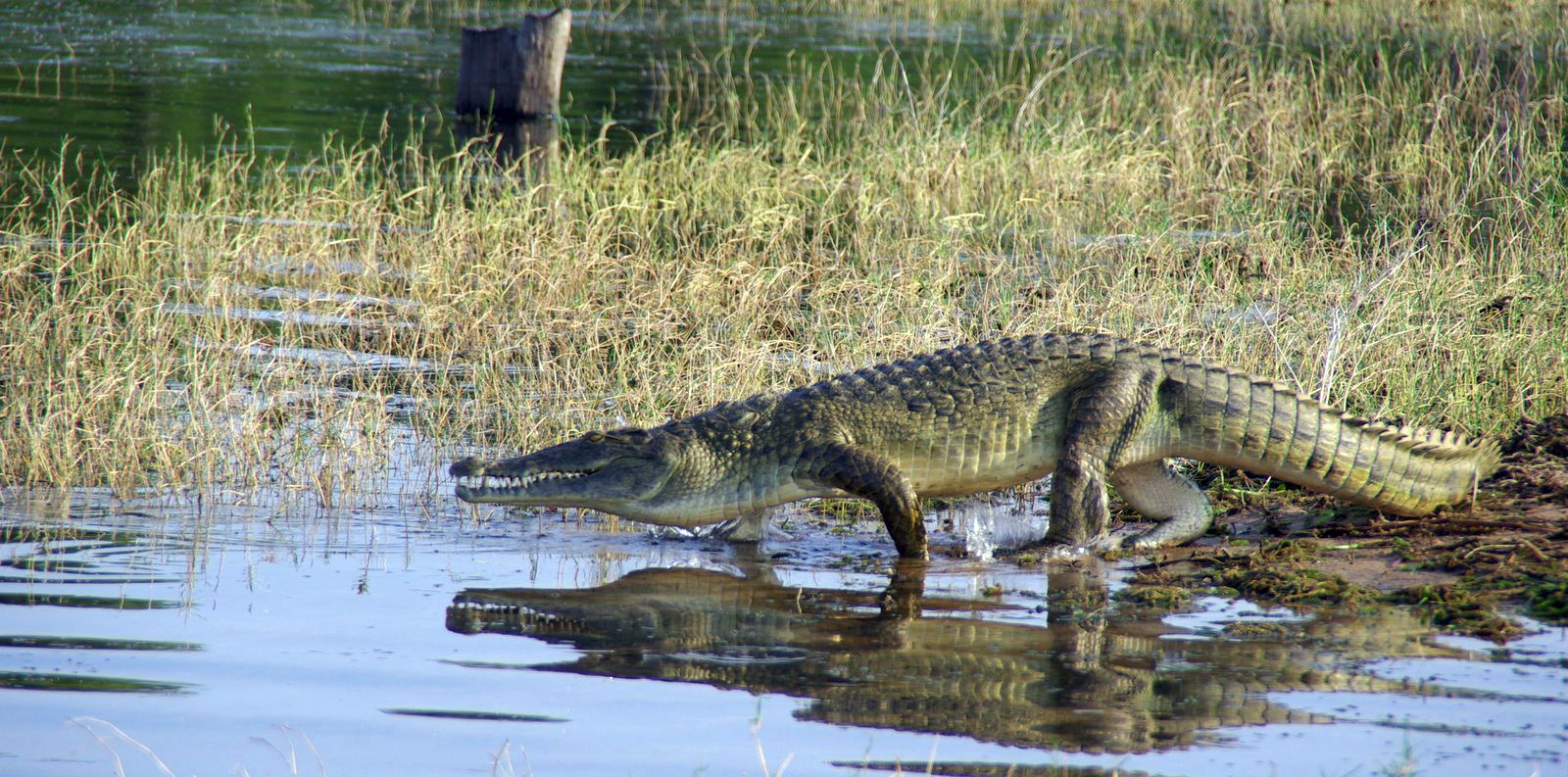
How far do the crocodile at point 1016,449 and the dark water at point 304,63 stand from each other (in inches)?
254

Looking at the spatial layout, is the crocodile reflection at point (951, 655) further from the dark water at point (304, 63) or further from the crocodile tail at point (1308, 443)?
the dark water at point (304, 63)

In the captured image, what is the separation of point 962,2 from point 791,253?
15944mm

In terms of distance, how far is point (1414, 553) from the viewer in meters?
Answer: 5.35

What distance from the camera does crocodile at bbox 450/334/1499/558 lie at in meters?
5.61

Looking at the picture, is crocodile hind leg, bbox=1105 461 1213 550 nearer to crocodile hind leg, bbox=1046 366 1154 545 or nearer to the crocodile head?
crocodile hind leg, bbox=1046 366 1154 545

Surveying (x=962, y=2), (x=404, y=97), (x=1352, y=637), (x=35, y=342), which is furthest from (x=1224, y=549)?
(x=962, y=2)

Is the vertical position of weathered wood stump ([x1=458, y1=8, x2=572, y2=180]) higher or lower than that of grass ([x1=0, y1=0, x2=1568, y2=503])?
higher

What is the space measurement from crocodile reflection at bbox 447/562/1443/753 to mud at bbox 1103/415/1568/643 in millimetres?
217

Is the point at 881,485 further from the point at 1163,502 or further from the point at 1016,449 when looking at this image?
the point at 1163,502

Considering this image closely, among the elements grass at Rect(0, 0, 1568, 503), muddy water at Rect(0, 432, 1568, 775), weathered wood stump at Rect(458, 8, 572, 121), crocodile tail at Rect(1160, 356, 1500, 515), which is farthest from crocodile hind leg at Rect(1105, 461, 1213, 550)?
weathered wood stump at Rect(458, 8, 572, 121)

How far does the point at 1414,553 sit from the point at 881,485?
182cm

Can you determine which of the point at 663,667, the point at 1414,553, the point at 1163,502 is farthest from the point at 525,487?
the point at 1414,553

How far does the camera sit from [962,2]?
79.0 feet

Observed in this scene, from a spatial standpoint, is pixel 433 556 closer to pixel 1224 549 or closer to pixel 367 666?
pixel 367 666
